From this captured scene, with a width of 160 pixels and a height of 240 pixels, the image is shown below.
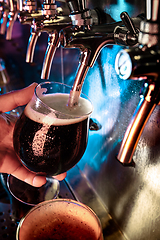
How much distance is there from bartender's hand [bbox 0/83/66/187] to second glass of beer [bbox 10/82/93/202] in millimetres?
145

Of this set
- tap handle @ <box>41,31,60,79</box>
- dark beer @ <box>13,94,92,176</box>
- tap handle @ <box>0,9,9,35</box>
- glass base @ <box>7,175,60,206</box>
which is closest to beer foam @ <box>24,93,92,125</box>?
dark beer @ <box>13,94,92,176</box>

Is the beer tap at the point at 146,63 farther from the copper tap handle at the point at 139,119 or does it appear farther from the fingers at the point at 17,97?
the fingers at the point at 17,97

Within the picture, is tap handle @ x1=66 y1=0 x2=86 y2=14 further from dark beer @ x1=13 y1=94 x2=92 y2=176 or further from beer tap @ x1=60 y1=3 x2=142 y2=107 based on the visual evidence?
dark beer @ x1=13 y1=94 x2=92 y2=176

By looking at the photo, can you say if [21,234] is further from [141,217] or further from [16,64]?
[16,64]

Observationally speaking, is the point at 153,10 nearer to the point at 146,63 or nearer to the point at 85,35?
the point at 146,63

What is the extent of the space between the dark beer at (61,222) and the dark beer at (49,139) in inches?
3.5

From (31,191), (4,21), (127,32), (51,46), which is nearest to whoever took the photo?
(127,32)

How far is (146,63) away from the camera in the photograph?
0.95 feet

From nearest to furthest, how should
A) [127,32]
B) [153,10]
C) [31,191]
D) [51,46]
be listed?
[153,10] → [127,32] → [51,46] → [31,191]

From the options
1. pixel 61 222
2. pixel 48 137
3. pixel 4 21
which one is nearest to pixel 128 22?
pixel 48 137

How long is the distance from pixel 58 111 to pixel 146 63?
9.3 inches

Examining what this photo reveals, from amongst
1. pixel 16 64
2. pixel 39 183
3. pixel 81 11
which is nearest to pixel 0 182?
pixel 39 183

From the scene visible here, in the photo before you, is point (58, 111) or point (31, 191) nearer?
point (58, 111)

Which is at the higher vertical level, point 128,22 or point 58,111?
point 128,22
